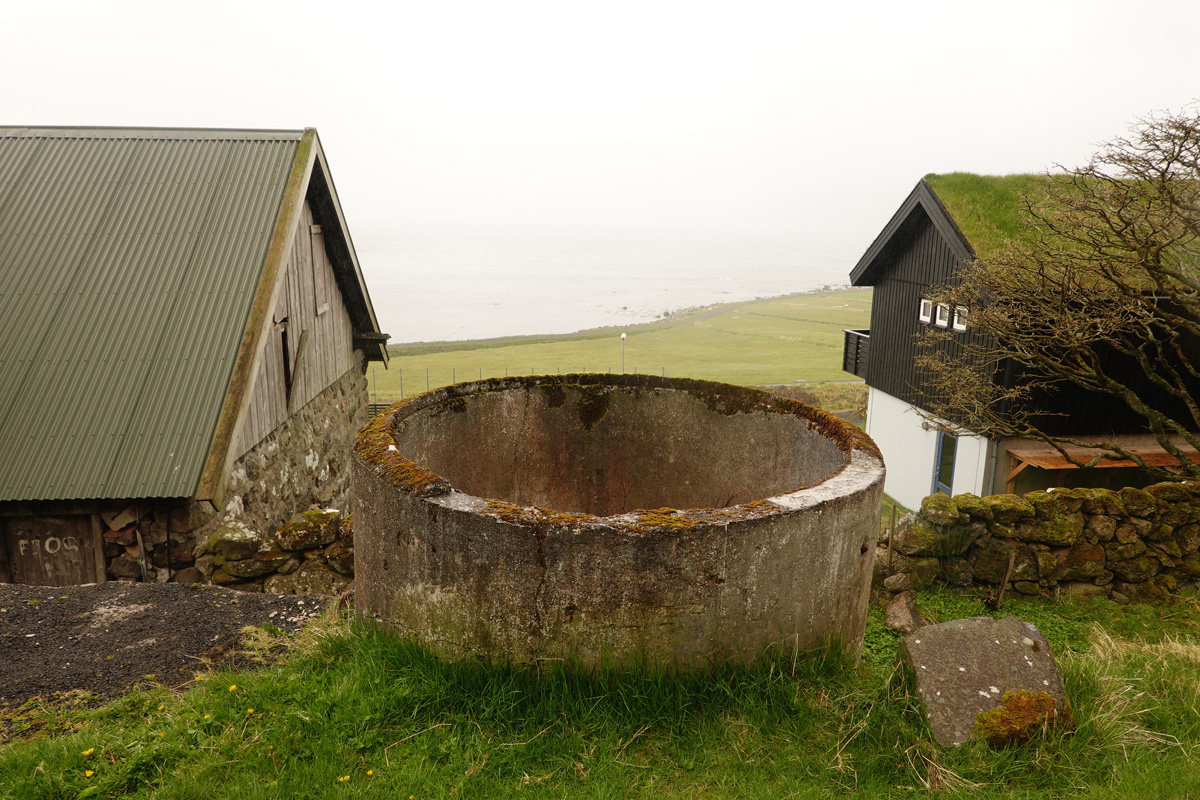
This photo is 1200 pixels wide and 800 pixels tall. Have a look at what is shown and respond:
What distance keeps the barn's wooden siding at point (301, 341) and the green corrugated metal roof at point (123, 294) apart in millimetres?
739

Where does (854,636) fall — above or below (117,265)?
below

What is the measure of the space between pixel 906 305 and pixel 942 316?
1378mm

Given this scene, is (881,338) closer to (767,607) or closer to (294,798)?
(767,607)

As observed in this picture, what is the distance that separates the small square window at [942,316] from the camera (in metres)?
15.4

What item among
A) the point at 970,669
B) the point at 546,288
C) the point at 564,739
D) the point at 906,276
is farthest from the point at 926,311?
the point at 546,288

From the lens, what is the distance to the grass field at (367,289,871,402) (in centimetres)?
3222

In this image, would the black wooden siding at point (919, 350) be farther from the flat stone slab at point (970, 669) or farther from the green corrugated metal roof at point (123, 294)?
the green corrugated metal roof at point (123, 294)

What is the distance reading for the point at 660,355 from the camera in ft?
131

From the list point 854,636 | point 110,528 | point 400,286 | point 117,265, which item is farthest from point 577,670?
point 400,286

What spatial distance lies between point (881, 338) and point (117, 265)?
15515mm

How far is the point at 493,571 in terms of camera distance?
12.7 feet

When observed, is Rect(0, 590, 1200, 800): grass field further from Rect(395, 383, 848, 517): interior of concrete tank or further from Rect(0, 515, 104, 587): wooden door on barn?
Rect(0, 515, 104, 587): wooden door on barn

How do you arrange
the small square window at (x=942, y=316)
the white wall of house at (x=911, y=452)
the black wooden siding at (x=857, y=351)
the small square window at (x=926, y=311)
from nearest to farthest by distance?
the white wall of house at (x=911, y=452) → the small square window at (x=942, y=316) → the small square window at (x=926, y=311) → the black wooden siding at (x=857, y=351)

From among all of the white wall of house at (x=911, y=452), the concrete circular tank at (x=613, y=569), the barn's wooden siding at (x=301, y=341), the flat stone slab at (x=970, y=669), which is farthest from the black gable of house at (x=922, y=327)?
the barn's wooden siding at (x=301, y=341)
